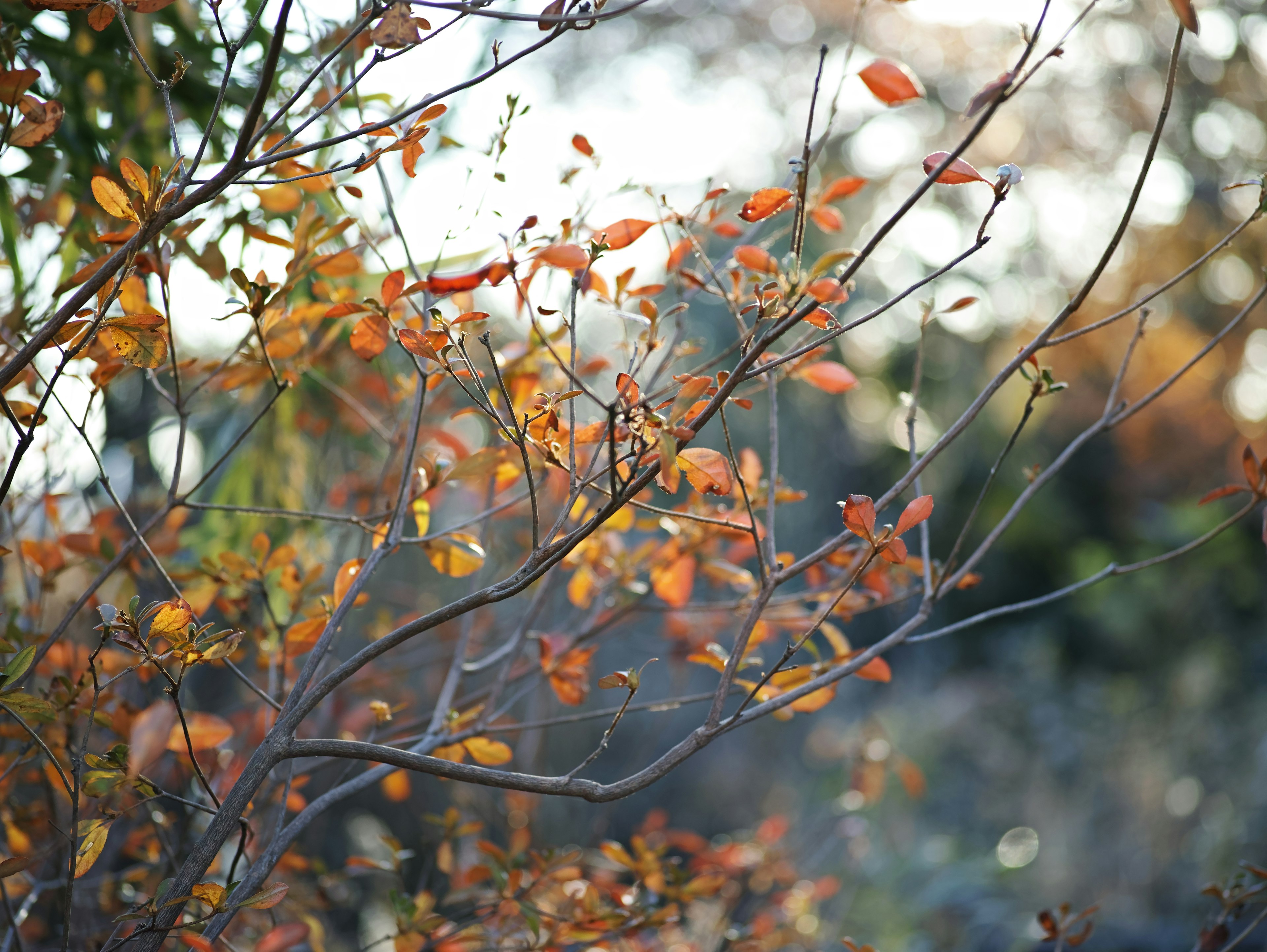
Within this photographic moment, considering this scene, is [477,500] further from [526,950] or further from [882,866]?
[882,866]

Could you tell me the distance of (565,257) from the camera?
0.68 meters

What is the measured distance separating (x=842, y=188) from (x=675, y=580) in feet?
1.92

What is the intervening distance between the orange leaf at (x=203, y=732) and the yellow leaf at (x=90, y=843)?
0.71 ft

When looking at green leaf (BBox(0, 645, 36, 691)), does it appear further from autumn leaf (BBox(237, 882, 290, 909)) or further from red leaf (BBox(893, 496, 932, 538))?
red leaf (BBox(893, 496, 932, 538))

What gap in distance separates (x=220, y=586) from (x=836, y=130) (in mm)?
4904

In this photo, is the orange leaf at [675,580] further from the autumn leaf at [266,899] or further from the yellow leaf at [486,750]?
the autumn leaf at [266,899]

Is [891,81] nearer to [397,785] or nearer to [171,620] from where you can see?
[171,620]

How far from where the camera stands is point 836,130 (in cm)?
518

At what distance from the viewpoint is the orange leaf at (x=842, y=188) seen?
1.11 meters

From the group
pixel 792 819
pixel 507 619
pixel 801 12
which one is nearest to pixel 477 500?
pixel 507 619

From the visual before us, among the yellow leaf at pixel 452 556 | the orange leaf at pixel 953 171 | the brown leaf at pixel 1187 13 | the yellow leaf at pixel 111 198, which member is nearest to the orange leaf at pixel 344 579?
the yellow leaf at pixel 452 556

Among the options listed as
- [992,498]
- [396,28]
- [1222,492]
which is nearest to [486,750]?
[396,28]

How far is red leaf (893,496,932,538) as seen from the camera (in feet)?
2.68

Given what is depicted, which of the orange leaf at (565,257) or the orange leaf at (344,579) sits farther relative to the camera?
the orange leaf at (344,579)
